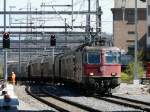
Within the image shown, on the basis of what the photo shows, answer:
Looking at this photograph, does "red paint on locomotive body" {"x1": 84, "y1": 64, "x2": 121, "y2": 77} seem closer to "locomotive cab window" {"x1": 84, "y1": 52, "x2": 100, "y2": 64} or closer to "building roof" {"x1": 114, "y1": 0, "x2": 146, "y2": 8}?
"locomotive cab window" {"x1": 84, "y1": 52, "x2": 100, "y2": 64}

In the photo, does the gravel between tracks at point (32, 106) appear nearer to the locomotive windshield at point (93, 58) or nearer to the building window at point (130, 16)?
the locomotive windshield at point (93, 58)

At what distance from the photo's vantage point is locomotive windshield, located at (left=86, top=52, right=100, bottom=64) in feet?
114

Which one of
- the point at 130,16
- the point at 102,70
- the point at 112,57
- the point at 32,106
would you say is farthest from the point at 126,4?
the point at 32,106

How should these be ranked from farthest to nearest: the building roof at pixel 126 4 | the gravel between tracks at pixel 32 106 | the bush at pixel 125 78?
the building roof at pixel 126 4 < the bush at pixel 125 78 < the gravel between tracks at pixel 32 106

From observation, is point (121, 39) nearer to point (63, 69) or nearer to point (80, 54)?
point (63, 69)

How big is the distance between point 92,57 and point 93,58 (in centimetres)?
8

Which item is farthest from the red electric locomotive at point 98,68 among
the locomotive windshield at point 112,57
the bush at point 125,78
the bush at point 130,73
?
the bush at point 130,73

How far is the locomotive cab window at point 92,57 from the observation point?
34.7 metres

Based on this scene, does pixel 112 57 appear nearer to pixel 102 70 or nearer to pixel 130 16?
pixel 102 70

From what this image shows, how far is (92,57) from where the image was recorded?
114 feet

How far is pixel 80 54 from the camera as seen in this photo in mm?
35438

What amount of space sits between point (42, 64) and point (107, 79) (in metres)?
30.4

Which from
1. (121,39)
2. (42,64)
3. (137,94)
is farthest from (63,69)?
(121,39)

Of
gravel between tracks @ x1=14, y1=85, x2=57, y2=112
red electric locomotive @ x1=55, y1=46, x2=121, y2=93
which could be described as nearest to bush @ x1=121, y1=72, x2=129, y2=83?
red electric locomotive @ x1=55, y1=46, x2=121, y2=93
